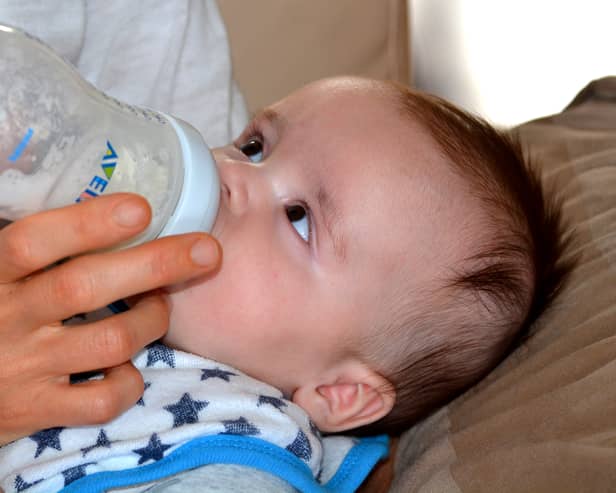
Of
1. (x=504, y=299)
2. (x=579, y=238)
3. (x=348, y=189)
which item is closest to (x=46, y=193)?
(x=348, y=189)

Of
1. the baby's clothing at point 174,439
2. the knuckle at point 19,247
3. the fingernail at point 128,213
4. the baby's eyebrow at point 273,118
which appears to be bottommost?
the baby's clothing at point 174,439

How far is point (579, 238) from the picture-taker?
1.30m

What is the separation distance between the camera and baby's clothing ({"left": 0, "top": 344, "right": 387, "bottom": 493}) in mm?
972

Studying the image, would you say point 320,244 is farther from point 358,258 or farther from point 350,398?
point 350,398

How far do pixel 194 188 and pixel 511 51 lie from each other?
1.98 metres

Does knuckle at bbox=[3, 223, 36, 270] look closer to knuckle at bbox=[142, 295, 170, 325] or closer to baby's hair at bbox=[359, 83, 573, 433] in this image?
knuckle at bbox=[142, 295, 170, 325]

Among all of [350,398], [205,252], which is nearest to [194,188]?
[205,252]

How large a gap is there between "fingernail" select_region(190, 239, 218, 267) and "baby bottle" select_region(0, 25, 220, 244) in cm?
4

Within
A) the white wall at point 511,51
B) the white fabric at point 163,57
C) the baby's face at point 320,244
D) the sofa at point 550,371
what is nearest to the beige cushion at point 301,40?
the sofa at point 550,371

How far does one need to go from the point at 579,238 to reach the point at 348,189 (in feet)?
1.48

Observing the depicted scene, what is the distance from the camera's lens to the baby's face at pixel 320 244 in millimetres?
1019

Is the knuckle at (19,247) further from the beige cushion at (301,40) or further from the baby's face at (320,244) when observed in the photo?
the beige cushion at (301,40)

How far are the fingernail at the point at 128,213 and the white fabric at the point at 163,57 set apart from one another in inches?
23.6

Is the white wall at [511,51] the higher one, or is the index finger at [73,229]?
the index finger at [73,229]
